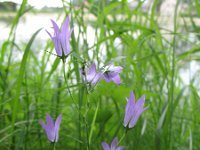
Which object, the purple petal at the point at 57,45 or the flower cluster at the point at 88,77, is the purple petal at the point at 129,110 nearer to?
the flower cluster at the point at 88,77

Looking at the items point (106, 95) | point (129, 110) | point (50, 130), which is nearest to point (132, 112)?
point (129, 110)

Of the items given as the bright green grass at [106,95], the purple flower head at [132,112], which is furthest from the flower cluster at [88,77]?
the bright green grass at [106,95]

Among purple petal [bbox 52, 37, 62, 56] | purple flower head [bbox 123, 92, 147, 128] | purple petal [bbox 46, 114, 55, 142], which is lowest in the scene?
purple petal [bbox 46, 114, 55, 142]

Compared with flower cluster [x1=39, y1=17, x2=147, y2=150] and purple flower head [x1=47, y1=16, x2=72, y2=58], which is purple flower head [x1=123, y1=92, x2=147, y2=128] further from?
purple flower head [x1=47, y1=16, x2=72, y2=58]

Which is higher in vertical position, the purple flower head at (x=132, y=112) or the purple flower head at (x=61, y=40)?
the purple flower head at (x=61, y=40)

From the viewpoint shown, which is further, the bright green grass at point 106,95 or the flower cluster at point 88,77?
the bright green grass at point 106,95

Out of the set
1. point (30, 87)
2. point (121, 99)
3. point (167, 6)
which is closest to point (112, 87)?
point (121, 99)

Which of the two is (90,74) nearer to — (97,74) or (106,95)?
(97,74)

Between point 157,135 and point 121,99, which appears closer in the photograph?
point 157,135

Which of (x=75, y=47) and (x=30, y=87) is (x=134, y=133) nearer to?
(x=75, y=47)

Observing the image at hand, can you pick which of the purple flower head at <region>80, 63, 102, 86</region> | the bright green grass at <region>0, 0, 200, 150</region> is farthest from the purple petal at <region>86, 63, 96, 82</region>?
the bright green grass at <region>0, 0, 200, 150</region>

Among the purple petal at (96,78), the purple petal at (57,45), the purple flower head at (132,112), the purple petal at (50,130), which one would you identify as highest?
the purple petal at (57,45)
